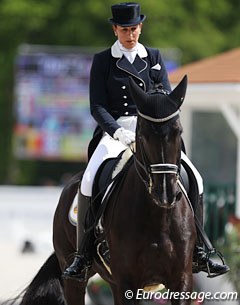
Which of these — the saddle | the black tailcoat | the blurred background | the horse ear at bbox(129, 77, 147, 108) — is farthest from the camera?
the blurred background

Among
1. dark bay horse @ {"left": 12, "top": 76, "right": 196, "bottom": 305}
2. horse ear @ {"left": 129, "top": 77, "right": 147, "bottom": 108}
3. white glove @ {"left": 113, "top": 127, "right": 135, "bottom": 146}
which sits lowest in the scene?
dark bay horse @ {"left": 12, "top": 76, "right": 196, "bottom": 305}

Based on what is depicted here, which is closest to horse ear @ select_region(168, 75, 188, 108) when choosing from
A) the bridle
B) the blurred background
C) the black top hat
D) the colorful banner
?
the bridle

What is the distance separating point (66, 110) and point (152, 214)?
70.6 ft

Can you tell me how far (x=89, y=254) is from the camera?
8.31 meters

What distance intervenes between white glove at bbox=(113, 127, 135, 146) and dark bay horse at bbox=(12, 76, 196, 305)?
0.18 meters

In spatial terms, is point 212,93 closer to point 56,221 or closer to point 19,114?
point 56,221

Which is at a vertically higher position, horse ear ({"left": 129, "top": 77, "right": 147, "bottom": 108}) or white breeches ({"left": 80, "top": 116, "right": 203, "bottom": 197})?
horse ear ({"left": 129, "top": 77, "right": 147, "bottom": 108})

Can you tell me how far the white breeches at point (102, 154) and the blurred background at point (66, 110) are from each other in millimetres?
4906

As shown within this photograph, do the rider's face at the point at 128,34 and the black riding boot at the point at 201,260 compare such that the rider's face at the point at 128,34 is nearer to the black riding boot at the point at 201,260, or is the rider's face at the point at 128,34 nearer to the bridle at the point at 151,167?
the bridle at the point at 151,167

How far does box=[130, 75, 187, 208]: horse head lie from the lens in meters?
7.07

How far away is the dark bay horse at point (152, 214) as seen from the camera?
281 inches

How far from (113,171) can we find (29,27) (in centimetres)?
2684

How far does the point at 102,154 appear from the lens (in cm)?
837

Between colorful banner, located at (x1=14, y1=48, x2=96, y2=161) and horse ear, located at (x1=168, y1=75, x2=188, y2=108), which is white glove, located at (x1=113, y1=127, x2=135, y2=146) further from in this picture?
colorful banner, located at (x1=14, y1=48, x2=96, y2=161)
